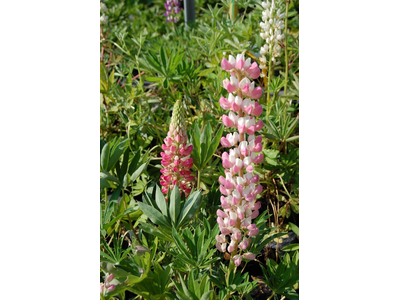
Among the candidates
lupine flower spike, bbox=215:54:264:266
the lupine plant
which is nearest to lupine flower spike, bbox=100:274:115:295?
the lupine plant

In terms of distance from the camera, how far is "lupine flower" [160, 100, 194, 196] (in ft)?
3.30

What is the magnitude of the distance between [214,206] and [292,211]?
472 millimetres

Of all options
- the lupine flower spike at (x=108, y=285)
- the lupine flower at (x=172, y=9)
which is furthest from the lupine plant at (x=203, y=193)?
the lupine flower at (x=172, y=9)

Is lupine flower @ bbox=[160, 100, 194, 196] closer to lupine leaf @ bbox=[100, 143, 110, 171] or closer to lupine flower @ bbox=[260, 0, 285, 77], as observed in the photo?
lupine leaf @ bbox=[100, 143, 110, 171]

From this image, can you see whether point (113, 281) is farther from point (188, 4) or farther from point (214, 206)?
point (188, 4)

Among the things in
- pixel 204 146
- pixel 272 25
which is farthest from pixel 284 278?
pixel 272 25

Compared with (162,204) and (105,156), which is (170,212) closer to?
(162,204)

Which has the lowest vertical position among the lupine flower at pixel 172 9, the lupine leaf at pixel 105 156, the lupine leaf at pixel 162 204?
the lupine leaf at pixel 162 204

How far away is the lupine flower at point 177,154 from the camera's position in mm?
1005

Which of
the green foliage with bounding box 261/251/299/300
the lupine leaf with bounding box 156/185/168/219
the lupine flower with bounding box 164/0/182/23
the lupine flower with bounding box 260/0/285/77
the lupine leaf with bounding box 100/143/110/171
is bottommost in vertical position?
the green foliage with bounding box 261/251/299/300

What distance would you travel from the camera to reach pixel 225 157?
76 centimetres

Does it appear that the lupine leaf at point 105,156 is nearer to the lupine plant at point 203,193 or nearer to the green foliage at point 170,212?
the lupine plant at point 203,193

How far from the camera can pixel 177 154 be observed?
103cm

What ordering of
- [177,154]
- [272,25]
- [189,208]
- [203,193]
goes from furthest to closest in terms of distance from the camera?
1. [272,25]
2. [203,193]
3. [177,154]
4. [189,208]
